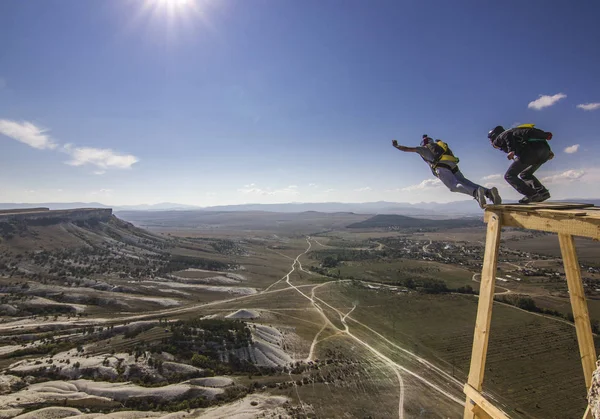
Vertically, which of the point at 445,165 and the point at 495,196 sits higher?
the point at 445,165

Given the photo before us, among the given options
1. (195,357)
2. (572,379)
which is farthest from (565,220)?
(572,379)

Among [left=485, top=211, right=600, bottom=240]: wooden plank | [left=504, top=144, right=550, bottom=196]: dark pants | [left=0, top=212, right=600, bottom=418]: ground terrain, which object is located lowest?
[left=0, top=212, right=600, bottom=418]: ground terrain

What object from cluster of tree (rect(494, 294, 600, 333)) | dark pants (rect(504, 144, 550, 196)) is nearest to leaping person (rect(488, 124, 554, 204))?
dark pants (rect(504, 144, 550, 196))

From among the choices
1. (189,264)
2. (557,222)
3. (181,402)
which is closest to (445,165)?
(557,222)

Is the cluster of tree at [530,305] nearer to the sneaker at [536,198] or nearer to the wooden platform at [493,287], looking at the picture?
the sneaker at [536,198]

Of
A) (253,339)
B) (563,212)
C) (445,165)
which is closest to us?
(563,212)

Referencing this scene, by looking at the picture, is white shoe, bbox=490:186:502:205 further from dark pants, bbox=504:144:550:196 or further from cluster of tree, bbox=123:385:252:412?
cluster of tree, bbox=123:385:252:412

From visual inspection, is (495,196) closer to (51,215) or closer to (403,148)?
(403,148)
